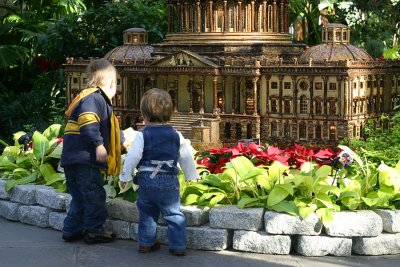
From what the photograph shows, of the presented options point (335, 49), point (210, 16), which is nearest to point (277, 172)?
point (335, 49)

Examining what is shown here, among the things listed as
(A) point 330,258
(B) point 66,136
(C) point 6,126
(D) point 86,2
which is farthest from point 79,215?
(D) point 86,2

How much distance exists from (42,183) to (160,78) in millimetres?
2906

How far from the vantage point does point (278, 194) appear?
6.99m

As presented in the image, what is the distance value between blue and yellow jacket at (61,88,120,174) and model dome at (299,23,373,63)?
3.57 m

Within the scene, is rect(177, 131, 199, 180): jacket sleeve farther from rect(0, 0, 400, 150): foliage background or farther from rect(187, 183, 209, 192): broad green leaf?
rect(0, 0, 400, 150): foliage background

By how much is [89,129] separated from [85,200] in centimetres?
70

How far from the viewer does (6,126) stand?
54.1 ft

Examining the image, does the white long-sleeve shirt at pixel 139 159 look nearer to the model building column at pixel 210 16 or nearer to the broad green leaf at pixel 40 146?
the broad green leaf at pixel 40 146

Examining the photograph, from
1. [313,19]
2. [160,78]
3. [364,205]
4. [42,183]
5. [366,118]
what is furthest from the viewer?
[313,19]

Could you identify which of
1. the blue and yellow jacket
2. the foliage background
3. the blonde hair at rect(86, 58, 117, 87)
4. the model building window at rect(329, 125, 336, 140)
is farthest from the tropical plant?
the foliage background

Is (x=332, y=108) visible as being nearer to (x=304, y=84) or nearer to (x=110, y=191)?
(x=304, y=84)

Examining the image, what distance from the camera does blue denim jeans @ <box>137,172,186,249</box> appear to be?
674 cm

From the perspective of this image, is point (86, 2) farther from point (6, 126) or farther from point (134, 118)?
point (134, 118)

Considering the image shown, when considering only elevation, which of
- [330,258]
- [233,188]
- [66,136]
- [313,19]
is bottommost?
[330,258]
